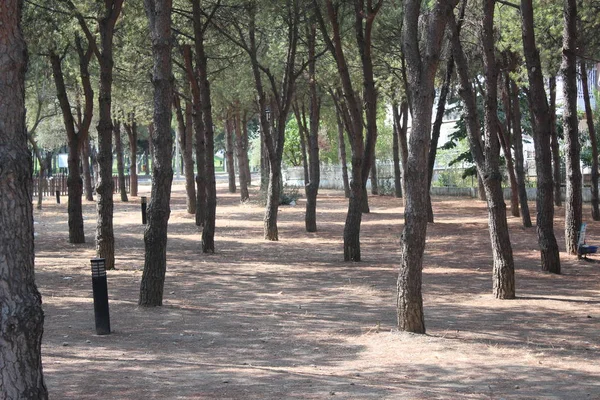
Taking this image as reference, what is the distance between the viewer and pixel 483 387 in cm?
750

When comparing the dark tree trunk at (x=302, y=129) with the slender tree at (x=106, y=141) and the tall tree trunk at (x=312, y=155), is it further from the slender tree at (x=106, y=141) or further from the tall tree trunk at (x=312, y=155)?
the slender tree at (x=106, y=141)

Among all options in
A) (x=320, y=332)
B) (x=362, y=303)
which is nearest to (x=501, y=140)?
(x=362, y=303)

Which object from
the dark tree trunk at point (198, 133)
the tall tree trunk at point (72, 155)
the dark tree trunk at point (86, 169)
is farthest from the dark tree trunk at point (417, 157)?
the dark tree trunk at point (86, 169)

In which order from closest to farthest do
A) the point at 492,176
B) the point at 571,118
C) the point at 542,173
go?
the point at 492,176 → the point at 542,173 → the point at 571,118

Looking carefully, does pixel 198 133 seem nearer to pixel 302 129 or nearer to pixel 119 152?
pixel 302 129

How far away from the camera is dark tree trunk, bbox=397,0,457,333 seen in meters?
9.56

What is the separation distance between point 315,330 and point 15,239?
6.21 meters

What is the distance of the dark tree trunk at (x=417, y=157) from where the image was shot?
31.4 ft

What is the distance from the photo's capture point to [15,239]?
15.9ft

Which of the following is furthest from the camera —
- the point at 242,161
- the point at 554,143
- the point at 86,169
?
the point at 242,161

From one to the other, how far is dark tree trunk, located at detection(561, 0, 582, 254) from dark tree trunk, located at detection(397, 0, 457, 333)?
319 inches

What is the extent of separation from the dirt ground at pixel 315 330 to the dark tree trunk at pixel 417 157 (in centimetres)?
57

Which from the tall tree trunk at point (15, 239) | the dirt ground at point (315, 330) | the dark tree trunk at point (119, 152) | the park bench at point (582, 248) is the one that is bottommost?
the dirt ground at point (315, 330)

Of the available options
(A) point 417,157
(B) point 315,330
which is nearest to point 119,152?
(B) point 315,330
